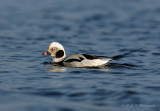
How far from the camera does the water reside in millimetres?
7887

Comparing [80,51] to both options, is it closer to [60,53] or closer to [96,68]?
[60,53]

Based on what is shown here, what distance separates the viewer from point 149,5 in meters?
28.9

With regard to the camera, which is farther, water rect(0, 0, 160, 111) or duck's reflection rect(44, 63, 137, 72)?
duck's reflection rect(44, 63, 137, 72)

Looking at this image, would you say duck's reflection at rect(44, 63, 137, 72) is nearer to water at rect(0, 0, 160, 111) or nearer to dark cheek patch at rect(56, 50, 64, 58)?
water at rect(0, 0, 160, 111)

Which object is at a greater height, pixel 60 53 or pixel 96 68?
pixel 60 53

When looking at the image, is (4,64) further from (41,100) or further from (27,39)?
(27,39)

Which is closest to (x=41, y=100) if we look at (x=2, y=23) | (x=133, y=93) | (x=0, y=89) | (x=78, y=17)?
(x=0, y=89)

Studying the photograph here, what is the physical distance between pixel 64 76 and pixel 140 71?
232 centimetres

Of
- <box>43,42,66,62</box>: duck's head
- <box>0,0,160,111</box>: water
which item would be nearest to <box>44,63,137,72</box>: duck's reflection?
<box>0,0,160,111</box>: water

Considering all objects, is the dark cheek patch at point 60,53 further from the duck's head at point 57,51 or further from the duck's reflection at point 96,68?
the duck's reflection at point 96,68

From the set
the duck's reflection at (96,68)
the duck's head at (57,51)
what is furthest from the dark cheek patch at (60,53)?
the duck's reflection at (96,68)

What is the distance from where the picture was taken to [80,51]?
15750 mm

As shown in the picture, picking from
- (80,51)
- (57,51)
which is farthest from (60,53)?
(80,51)

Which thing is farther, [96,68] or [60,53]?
[60,53]
